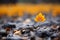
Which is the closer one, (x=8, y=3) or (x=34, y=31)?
(x=34, y=31)

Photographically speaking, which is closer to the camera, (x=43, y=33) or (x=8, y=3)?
(x=43, y=33)

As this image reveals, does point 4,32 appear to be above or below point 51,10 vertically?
below

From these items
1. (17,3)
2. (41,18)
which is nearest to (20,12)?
(17,3)

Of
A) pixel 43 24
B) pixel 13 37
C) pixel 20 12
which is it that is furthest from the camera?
pixel 20 12

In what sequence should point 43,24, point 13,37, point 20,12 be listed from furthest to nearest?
point 20,12
point 43,24
point 13,37

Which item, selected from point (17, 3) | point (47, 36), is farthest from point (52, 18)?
point (17, 3)

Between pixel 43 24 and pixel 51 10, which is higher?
pixel 51 10

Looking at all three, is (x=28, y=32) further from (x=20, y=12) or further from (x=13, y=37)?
(x=20, y=12)

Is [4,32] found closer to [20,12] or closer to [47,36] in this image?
[20,12]

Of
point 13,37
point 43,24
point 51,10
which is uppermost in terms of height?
point 51,10
